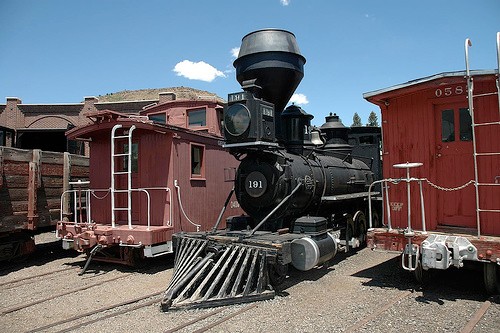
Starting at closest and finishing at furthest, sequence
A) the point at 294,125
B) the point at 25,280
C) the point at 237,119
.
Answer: the point at 237,119 → the point at 25,280 → the point at 294,125

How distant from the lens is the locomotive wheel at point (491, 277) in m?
6.00

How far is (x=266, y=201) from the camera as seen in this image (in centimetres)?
748

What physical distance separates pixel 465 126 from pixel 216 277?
5.08 meters

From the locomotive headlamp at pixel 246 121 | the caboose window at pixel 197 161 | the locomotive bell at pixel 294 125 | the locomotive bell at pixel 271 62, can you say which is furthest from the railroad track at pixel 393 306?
the caboose window at pixel 197 161

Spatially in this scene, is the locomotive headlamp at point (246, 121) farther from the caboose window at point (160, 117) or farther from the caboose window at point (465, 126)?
the caboose window at point (160, 117)

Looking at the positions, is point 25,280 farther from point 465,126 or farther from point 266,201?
point 465,126

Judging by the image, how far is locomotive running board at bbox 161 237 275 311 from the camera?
19.2 ft

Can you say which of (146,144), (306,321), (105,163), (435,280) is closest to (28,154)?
(105,163)

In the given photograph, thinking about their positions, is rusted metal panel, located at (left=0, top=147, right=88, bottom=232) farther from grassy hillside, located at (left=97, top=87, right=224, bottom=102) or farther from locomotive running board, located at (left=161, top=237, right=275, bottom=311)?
grassy hillside, located at (left=97, top=87, right=224, bottom=102)

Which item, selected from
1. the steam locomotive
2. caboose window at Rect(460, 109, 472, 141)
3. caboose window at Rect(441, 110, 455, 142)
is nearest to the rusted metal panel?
the steam locomotive

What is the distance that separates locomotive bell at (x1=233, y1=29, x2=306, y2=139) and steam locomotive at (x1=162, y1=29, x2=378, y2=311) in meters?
0.02

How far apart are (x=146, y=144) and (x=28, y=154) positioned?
2.83m

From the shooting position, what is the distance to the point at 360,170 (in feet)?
38.8

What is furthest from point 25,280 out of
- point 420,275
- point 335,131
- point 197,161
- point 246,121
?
point 335,131
